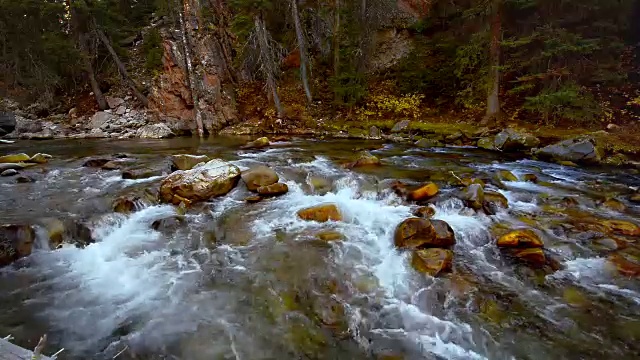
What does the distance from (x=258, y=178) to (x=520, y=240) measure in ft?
18.5

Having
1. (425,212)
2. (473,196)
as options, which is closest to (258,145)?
(425,212)

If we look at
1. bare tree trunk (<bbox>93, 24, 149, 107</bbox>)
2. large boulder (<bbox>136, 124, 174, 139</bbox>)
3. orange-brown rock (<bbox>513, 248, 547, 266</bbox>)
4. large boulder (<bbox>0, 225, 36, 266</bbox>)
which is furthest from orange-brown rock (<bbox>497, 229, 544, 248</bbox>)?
bare tree trunk (<bbox>93, 24, 149, 107</bbox>)

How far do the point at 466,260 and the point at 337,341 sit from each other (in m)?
2.66

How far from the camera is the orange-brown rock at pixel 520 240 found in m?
5.90

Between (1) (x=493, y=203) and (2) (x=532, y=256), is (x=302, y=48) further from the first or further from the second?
(2) (x=532, y=256)

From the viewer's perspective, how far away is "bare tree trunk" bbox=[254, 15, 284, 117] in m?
17.2

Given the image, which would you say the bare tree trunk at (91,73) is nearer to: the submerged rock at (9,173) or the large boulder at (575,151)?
the submerged rock at (9,173)

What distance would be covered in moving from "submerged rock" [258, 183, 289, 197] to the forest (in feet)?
32.2

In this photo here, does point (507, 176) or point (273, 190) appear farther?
point (507, 176)

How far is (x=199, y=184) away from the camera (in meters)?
8.18

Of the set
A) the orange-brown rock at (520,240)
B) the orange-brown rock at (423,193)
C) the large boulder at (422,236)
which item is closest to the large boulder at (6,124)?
the orange-brown rock at (423,193)

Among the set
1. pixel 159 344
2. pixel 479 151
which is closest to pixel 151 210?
pixel 159 344

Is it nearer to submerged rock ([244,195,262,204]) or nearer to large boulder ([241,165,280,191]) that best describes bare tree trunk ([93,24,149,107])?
large boulder ([241,165,280,191])

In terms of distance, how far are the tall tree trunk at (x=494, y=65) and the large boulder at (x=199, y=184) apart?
1096cm
